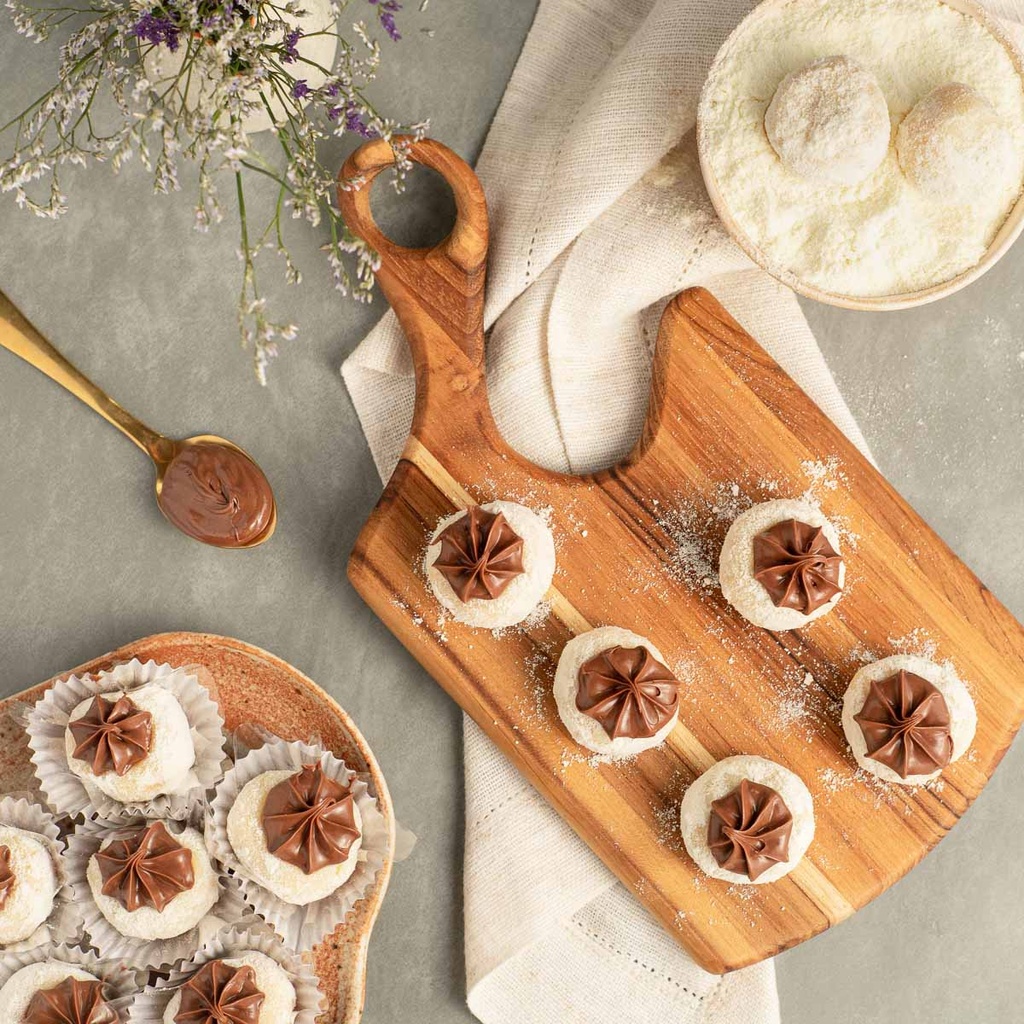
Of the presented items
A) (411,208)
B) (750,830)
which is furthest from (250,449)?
(750,830)

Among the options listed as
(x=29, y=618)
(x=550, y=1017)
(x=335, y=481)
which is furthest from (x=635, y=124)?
(x=550, y=1017)

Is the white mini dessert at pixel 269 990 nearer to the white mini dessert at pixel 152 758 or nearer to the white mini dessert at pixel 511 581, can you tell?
the white mini dessert at pixel 152 758

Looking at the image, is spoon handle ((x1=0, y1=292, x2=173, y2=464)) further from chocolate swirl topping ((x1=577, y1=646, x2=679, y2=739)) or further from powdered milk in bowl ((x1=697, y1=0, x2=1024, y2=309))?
powdered milk in bowl ((x1=697, y1=0, x2=1024, y2=309))

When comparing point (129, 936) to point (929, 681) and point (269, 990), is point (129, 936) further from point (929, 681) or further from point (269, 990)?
point (929, 681)

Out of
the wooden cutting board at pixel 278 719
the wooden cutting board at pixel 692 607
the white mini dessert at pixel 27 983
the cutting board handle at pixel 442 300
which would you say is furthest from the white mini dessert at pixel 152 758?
the cutting board handle at pixel 442 300

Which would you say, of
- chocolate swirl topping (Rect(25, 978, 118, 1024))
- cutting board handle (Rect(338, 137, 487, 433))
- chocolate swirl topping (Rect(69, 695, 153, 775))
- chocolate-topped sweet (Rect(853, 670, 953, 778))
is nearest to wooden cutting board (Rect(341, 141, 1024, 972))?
cutting board handle (Rect(338, 137, 487, 433))
